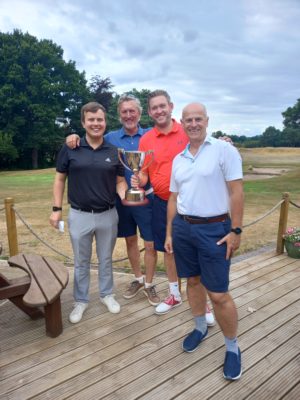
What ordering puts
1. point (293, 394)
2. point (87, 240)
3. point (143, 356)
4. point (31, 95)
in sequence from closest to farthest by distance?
point (293, 394)
point (143, 356)
point (87, 240)
point (31, 95)

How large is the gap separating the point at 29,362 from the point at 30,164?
36.5 m

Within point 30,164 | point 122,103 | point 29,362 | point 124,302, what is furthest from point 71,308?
point 30,164

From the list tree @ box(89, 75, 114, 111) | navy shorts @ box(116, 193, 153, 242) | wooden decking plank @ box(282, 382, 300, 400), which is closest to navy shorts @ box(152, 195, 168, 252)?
navy shorts @ box(116, 193, 153, 242)

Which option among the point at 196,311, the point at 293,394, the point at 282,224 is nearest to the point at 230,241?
the point at 196,311

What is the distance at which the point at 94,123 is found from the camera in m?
3.35

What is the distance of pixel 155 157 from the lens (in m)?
3.46

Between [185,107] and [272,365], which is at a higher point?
[185,107]

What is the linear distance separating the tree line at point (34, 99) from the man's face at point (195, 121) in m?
31.7

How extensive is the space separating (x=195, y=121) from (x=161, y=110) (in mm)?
821

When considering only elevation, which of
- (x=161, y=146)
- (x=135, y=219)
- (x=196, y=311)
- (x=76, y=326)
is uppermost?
(x=161, y=146)

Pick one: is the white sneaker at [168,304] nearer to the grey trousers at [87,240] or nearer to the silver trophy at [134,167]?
the grey trousers at [87,240]

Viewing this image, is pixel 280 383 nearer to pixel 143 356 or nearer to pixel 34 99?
pixel 143 356

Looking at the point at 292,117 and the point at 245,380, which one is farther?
the point at 292,117

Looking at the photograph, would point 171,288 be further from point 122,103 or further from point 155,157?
point 122,103
